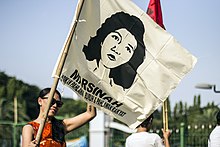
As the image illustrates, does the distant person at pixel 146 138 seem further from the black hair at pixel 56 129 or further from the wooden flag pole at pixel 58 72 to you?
the wooden flag pole at pixel 58 72

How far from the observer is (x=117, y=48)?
18.1 feet

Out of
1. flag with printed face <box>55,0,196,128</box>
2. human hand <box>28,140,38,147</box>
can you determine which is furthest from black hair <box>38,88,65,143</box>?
human hand <box>28,140,38,147</box>

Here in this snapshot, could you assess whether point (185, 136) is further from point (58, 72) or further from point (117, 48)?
point (58, 72)

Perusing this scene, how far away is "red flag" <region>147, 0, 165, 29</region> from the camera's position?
6547mm

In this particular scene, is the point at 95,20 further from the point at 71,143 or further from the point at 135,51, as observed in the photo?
the point at 71,143

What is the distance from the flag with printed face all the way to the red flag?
901mm

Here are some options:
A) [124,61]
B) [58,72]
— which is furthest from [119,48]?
[58,72]

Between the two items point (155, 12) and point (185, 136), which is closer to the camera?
point (155, 12)

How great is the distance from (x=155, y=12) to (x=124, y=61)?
1.16 meters

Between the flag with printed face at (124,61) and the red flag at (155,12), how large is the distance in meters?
0.90

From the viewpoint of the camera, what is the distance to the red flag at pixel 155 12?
6.55 meters

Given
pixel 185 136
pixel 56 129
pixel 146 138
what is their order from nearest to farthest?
pixel 56 129 < pixel 146 138 < pixel 185 136

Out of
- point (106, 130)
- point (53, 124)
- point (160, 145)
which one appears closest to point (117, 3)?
point (53, 124)

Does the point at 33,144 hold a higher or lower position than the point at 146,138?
lower
